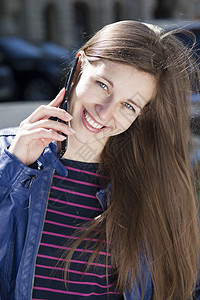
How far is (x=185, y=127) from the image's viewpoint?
174 centimetres

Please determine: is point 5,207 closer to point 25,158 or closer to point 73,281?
point 25,158

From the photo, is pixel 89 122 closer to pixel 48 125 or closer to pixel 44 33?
pixel 48 125

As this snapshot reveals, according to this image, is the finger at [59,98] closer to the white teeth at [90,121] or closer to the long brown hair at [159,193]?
the white teeth at [90,121]

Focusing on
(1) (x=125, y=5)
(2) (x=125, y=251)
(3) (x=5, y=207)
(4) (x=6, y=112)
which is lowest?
(2) (x=125, y=251)

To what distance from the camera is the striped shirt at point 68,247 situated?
154 cm

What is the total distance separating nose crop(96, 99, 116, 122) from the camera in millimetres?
1444

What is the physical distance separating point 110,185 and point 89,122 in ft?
1.11

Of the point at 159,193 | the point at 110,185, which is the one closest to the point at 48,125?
the point at 110,185

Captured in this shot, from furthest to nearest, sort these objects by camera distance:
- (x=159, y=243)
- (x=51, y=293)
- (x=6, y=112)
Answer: (x=6, y=112) < (x=159, y=243) < (x=51, y=293)

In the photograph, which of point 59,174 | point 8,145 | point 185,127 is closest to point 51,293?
point 59,174

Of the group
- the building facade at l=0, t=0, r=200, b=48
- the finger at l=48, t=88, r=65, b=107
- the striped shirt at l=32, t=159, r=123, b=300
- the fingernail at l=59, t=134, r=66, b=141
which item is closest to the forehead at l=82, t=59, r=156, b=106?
the finger at l=48, t=88, r=65, b=107

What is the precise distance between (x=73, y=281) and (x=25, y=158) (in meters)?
0.46

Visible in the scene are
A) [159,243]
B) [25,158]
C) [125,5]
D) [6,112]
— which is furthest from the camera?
[125,5]

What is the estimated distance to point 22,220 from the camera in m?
1.52
